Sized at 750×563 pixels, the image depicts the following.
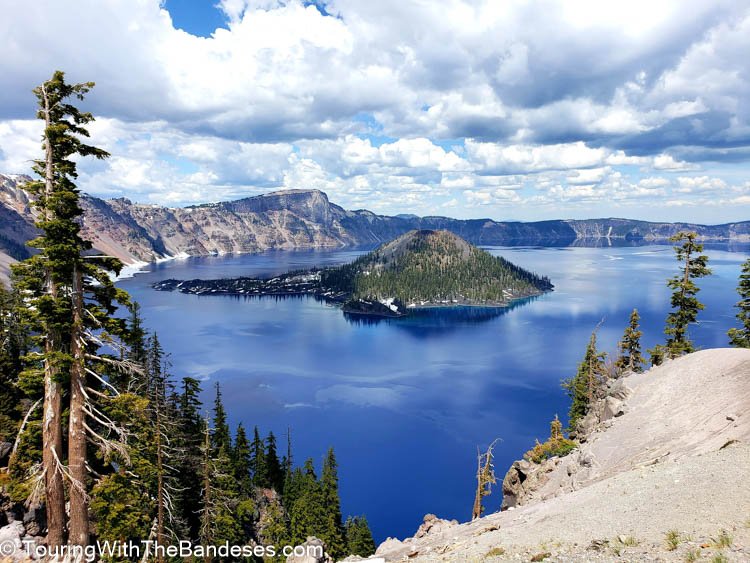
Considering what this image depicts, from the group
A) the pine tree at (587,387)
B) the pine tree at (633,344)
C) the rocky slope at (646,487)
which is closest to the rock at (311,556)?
the rocky slope at (646,487)

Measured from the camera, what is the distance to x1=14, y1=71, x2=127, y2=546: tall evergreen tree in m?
14.3

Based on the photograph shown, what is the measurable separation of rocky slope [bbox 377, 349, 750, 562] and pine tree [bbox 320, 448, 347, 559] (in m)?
19.7

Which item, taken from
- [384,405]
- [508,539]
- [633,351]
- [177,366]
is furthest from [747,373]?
[177,366]

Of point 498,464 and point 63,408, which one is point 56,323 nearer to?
point 63,408

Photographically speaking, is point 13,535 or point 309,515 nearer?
point 13,535

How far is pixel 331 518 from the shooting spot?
53.2 metres

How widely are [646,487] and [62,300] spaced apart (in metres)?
24.4

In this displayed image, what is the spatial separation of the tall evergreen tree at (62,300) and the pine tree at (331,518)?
139 ft

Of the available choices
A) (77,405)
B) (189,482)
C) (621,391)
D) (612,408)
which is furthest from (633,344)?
(77,405)

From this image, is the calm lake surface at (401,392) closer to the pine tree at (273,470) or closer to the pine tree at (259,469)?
the pine tree at (273,470)

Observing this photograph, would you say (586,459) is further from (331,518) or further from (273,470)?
(273,470)

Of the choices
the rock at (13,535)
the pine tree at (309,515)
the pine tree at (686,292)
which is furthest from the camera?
the pine tree at (309,515)

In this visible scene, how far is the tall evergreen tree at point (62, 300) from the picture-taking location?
14.3m

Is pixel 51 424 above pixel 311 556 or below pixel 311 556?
above
